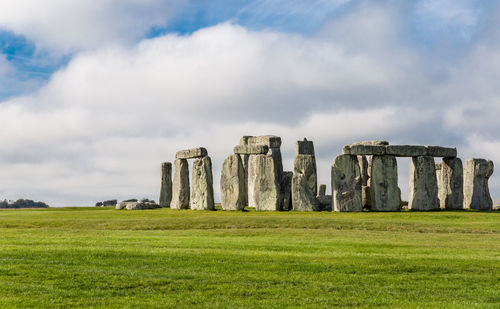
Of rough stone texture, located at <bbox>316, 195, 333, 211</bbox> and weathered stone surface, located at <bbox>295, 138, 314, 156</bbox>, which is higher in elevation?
weathered stone surface, located at <bbox>295, 138, 314, 156</bbox>

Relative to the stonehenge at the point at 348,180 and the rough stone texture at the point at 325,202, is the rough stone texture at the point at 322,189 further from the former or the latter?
the rough stone texture at the point at 325,202

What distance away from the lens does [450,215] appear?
109 feet

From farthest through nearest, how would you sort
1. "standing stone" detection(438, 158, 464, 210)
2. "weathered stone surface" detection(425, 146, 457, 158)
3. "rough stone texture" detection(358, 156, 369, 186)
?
"rough stone texture" detection(358, 156, 369, 186), "standing stone" detection(438, 158, 464, 210), "weathered stone surface" detection(425, 146, 457, 158)

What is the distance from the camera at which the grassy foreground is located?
12875 mm

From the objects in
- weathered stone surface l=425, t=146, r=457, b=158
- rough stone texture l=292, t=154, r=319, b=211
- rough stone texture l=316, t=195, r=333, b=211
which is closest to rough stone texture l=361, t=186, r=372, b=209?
rough stone texture l=316, t=195, r=333, b=211

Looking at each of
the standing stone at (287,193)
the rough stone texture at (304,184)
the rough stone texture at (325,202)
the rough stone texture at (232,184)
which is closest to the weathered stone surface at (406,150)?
the rough stone texture at (304,184)

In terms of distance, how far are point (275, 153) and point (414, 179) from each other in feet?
28.4

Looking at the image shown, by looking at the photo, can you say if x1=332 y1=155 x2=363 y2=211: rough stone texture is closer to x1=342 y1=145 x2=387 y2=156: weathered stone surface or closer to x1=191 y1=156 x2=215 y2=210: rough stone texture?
x1=342 y1=145 x2=387 y2=156: weathered stone surface

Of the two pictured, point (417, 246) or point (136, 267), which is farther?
point (417, 246)

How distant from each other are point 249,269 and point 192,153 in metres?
25.2

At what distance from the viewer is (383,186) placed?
3641 cm

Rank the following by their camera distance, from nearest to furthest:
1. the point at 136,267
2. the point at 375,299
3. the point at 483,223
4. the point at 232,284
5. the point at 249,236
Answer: the point at 375,299
the point at 232,284
the point at 136,267
the point at 249,236
the point at 483,223

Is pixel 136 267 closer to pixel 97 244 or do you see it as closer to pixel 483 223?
pixel 97 244

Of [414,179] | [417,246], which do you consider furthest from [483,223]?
[417,246]
